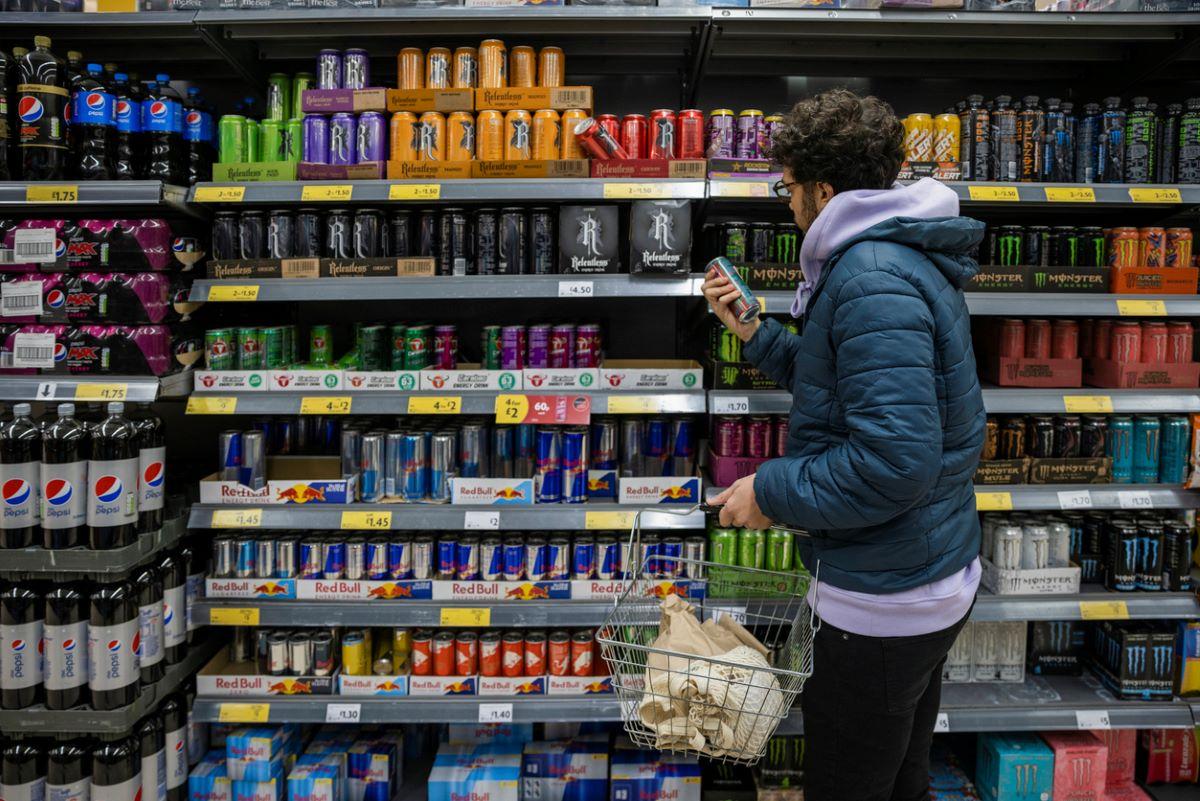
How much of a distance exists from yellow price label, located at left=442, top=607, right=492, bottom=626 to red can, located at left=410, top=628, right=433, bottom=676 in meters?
0.13

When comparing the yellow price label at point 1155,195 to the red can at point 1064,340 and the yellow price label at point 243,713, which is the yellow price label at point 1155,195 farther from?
the yellow price label at point 243,713

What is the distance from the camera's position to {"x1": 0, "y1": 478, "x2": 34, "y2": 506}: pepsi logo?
2.45m

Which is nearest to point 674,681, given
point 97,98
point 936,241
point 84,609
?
point 936,241

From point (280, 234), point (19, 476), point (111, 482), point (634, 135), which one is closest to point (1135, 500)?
point (634, 135)

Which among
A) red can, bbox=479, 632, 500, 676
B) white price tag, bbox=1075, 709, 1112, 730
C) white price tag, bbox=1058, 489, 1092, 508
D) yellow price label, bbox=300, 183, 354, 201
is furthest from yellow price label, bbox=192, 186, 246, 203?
white price tag, bbox=1075, 709, 1112, 730

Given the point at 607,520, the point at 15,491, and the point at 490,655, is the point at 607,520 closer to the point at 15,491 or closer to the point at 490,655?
the point at 490,655

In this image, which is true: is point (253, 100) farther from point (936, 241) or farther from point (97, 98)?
point (936, 241)

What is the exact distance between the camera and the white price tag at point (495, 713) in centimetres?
262

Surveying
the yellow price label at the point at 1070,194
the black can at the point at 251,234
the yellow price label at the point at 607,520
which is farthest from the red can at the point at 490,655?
the yellow price label at the point at 1070,194

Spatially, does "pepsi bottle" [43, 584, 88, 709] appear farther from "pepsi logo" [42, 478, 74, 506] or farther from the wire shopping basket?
the wire shopping basket

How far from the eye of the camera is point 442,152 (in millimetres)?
2639

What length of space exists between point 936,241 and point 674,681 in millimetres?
1004

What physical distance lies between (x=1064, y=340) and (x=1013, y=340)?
6.9 inches

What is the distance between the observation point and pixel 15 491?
2.46 metres
